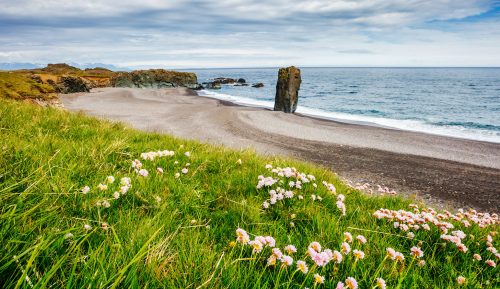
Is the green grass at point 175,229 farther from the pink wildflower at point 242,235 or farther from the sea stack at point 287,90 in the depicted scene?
the sea stack at point 287,90

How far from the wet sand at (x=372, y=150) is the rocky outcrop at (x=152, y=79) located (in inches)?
2419

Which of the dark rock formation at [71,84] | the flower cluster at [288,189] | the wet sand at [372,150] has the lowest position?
the wet sand at [372,150]

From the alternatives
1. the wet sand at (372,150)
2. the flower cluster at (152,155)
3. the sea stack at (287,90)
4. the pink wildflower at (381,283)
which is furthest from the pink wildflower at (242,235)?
the sea stack at (287,90)

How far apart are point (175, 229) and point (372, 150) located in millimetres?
17979

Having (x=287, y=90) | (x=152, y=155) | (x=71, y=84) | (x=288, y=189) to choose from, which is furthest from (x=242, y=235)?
(x=71, y=84)

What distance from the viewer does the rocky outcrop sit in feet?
281

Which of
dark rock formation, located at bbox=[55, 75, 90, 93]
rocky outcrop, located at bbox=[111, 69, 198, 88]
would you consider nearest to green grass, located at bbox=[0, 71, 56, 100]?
dark rock formation, located at bbox=[55, 75, 90, 93]

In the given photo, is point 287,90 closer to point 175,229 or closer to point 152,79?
point 175,229

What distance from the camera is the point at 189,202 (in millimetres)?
4125

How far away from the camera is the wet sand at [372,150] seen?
13.0 metres

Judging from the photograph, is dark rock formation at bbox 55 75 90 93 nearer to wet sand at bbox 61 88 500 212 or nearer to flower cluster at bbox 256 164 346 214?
wet sand at bbox 61 88 500 212

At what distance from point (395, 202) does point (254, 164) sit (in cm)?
287

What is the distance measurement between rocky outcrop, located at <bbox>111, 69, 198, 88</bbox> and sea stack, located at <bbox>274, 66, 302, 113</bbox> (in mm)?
61179

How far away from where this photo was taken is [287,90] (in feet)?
Result: 127
